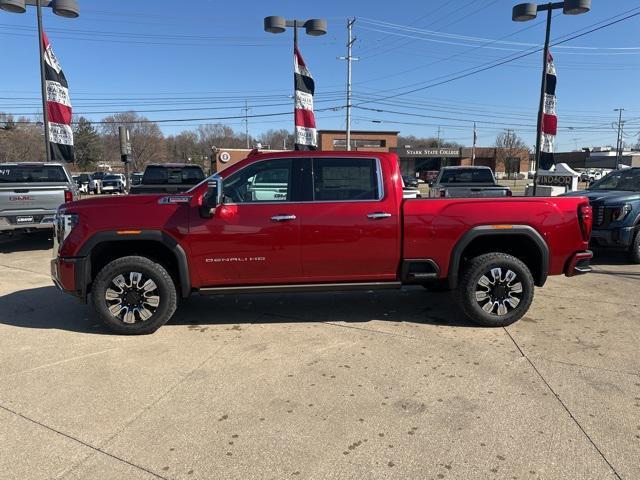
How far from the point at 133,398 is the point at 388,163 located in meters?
3.31

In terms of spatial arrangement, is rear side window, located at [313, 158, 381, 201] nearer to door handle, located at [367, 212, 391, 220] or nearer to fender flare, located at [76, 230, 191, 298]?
door handle, located at [367, 212, 391, 220]

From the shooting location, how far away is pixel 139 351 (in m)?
4.57

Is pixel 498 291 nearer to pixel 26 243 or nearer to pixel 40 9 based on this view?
pixel 26 243

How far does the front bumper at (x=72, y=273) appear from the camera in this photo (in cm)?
482

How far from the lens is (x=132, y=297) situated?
4926 millimetres

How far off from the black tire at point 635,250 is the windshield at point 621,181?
3.65 feet

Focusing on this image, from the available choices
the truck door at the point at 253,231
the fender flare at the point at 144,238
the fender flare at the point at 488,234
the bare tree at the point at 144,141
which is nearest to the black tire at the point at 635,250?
the fender flare at the point at 488,234

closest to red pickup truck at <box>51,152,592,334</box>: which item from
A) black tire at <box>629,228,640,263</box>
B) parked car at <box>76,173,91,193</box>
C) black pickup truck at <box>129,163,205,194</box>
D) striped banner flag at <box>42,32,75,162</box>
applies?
black tire at <box>629,228,640,263</box>

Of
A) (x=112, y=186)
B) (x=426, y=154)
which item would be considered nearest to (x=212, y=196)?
(x=112, y=186)

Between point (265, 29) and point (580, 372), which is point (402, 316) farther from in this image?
point (265, 29)

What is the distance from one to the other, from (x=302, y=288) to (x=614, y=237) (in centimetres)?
617

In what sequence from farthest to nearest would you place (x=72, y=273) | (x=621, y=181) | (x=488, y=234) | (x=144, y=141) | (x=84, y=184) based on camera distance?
(x=144, y=141)
(x=84, y=184)
(x=621, y=181)
(x=488, y=234)
(x=72, y=273)

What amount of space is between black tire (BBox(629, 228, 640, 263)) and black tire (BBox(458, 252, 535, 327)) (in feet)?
15.3

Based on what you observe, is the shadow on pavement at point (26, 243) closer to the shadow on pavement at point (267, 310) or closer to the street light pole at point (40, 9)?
the street light pole at point (40, 9)
